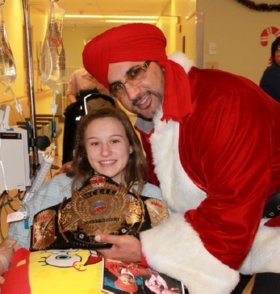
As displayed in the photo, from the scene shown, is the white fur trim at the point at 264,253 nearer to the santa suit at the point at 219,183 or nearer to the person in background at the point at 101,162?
the santa suit at the point at 219,183

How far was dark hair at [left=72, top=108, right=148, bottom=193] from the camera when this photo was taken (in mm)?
1525

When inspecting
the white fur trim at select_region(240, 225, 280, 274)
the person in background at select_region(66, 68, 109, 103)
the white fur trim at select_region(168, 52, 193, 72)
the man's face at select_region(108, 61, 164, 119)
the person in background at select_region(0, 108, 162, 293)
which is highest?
the white fur trim at select_region(168, 52, 193, 72)

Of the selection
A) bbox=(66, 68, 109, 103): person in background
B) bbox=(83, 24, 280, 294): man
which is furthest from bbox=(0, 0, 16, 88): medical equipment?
bbox=(66, 68, 109, 103): person in background

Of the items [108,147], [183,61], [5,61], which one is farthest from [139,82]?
[5,61]

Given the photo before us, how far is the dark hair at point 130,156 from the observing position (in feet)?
5.00

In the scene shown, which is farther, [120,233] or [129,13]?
[129,13]

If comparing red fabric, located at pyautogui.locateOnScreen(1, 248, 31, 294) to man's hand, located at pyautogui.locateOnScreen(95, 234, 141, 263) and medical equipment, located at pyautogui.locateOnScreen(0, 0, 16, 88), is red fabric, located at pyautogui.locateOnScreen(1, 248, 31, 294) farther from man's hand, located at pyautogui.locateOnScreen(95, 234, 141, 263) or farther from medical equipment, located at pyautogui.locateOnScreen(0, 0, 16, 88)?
medical equipment, located at pyautogui.locateOnScreen(0, 0, 16, 88)

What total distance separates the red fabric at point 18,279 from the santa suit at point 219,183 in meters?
0.32

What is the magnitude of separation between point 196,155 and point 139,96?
9.3 inches

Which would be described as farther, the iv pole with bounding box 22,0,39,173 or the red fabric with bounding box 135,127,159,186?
the iv pole with bounding box 22,0,39,173

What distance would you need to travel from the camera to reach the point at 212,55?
4.57 meters

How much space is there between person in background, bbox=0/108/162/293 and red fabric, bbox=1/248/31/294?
0.44 metres

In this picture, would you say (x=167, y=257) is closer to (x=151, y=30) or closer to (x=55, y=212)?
(x=55, y=212)

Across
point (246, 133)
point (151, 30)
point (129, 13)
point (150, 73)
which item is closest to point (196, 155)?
point (246, 133)
